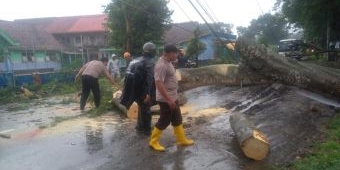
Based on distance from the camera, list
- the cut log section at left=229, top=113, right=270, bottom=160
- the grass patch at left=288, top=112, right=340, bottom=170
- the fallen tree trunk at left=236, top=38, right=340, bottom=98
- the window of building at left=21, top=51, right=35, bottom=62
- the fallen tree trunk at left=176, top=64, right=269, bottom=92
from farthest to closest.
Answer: the window of building at left=21, top=51, right=35, bottom=62 → the fallen tree trunk at left=176, top=64, right=269, bottom=92 → the fallen tree trunk at left=236, top=38, right=340, bottom=98 → the cut log section at left=229, top=113, right=270, bottom=160 → the grass patch at left=288, top=112, right=340, bottom=170

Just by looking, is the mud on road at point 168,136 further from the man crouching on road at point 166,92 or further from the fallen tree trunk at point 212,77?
the fallen tree trunk at point 212,77

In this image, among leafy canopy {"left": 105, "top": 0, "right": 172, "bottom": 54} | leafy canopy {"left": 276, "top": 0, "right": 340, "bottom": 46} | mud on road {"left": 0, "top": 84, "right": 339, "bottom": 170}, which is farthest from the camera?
leafy canopy {"left": 105, "top": 0, "right": 172, "bottom": 54}

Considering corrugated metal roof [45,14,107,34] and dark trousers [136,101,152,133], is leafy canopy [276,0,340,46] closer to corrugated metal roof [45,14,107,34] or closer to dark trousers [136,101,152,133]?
dark trousers [136,101,152,133]

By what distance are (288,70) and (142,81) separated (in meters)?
4.46

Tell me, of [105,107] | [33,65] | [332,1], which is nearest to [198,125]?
[105,107]

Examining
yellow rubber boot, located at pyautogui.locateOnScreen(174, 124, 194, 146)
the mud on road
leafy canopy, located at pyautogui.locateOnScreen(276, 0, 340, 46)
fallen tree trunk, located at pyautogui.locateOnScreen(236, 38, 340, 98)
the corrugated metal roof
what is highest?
the corrugated metal roof

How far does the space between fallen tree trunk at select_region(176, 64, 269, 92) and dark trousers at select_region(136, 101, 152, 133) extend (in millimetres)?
5127

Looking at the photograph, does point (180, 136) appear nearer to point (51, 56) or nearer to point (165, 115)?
point (165, 115)

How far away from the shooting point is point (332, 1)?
1764cm

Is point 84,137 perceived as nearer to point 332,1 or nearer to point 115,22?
point 332,1

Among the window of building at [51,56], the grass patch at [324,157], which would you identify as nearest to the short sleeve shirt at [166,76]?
the grass patch at [324,157]

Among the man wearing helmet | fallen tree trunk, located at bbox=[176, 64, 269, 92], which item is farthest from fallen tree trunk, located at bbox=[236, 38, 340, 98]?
the man wearing helmet

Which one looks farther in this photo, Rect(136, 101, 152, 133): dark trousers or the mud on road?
Rect(136, 101, 152, 133): dark trousers

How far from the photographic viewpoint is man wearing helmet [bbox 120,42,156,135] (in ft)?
23.3
